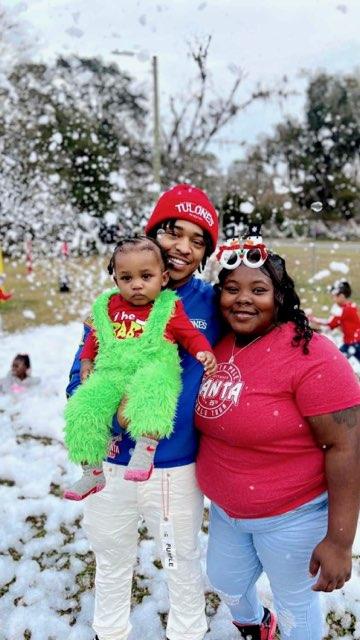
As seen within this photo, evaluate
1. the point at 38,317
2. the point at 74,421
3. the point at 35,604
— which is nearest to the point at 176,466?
the point at 74,421

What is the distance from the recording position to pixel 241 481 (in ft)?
6.29

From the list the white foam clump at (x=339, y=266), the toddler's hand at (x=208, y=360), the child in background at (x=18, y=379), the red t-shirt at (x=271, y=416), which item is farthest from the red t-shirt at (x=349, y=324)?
the white foam clump at (x=339, y=266)

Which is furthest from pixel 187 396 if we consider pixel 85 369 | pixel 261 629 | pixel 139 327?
pixel 261 629

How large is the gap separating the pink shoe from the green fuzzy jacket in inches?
46.8

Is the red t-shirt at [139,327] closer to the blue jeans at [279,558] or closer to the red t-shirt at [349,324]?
the blue jeans at [279,558]

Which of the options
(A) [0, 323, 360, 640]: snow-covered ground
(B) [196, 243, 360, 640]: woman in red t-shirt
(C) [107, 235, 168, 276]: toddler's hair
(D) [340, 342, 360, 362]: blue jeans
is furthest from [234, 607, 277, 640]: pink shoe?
(D) [340, 342, 360, 362]: blue jeans

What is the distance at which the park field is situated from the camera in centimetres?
1122

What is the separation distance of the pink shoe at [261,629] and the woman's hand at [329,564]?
80 cm

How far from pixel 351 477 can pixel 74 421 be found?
100cm

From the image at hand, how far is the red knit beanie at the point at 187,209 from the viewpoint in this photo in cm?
213

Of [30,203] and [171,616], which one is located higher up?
[30,203]

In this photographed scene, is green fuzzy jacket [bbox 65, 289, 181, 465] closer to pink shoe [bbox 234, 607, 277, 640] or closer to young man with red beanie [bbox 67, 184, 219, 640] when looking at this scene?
young man with red beanie [bbox 67, 184, 219, 640]

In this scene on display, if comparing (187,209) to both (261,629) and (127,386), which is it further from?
(261,629)

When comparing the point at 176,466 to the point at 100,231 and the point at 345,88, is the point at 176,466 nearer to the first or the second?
the point at 100,231
